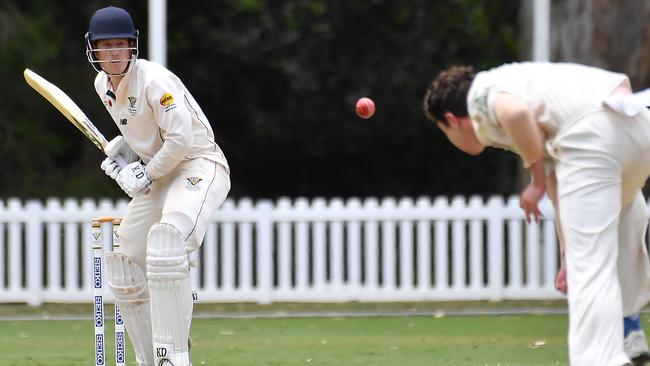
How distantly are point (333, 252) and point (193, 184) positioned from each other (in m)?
4.60

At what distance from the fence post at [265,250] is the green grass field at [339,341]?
0.97 metres

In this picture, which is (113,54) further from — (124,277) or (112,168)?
(124,277)

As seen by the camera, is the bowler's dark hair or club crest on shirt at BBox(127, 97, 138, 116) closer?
the bowler's dark hair

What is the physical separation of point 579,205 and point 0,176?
11.4 m

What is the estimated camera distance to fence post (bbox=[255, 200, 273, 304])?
32.3 ft

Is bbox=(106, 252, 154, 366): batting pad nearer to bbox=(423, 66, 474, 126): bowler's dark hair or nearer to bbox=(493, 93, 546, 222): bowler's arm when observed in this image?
bbox=(423, 66, 474, 126): bowler's dark hair

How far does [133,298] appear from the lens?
5.42 m

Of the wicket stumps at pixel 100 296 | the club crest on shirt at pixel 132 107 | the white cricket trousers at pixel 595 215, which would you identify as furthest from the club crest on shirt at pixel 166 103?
the white cricket trousers at pixel 595 215

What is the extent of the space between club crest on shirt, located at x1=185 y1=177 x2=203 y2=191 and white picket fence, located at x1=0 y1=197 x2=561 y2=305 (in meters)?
4.52

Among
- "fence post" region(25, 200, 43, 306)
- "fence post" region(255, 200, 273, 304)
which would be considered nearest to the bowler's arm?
"fence post" region(255, 200, 273, 304)

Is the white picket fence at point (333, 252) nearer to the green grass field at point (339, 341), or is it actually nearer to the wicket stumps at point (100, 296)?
the green grass field at point (339, 341)

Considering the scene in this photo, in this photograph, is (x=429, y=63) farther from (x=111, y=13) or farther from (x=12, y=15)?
(x=111, y=13)

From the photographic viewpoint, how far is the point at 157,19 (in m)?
10.1

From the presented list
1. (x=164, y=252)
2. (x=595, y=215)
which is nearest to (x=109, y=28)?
(x=164, y=252)
